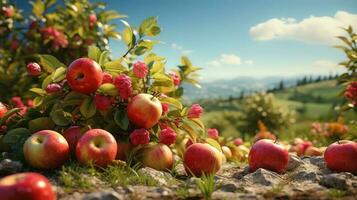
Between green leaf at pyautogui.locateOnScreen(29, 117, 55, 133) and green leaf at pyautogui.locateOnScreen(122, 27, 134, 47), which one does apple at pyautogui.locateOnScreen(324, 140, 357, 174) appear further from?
green leaf at pyautogui.locateOnScreen(29, 117, 55, 133)

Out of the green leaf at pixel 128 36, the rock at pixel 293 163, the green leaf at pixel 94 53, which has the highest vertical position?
the green leaf at pixel 128 36

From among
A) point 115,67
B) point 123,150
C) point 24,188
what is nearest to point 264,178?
point 123,150

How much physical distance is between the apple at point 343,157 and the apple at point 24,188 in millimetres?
Answer: 2734

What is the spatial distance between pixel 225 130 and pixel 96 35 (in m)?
13.4

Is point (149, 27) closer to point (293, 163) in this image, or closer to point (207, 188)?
point (293, 163)

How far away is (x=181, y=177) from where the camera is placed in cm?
411

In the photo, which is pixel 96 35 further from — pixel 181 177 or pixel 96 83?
pixel 181 177

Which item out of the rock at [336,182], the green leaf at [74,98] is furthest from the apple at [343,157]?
the green leaf at [74,98]

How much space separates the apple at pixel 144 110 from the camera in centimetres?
415

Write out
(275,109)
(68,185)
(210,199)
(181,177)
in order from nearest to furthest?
(210,199)
(68,185)
(181,177)
(275,109)

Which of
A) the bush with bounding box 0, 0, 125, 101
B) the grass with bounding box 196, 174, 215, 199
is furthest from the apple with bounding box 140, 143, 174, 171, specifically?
the bush with bounding box 0, 0, 125, 101

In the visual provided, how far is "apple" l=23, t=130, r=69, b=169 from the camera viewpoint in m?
3.78

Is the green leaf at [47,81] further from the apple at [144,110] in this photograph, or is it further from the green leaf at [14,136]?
the apple at [144,110]

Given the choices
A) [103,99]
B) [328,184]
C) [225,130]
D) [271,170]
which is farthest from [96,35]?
[225,130]
